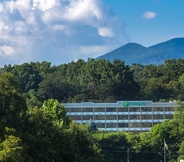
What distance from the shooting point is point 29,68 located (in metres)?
106

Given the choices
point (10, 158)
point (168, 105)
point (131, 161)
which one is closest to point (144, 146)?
point (131, 161)

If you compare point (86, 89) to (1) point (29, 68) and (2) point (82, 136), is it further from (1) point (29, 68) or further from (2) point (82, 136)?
(2) point (82, 136)

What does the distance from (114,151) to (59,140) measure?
36373mm

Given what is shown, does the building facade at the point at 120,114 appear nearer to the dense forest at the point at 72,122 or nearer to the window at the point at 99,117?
the window at the point at 99,117

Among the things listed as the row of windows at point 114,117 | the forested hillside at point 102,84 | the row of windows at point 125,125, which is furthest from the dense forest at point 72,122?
the row of windows at point 125,125

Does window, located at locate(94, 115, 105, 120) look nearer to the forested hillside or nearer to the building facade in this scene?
the building facade

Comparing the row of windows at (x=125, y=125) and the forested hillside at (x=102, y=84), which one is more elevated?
the forested hillside at (x=102, y=84)

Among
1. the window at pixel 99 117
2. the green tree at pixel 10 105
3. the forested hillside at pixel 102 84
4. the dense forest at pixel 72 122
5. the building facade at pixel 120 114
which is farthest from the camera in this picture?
the forested hillside at pixel 102 84

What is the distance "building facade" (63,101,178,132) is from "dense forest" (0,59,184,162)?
5284mm

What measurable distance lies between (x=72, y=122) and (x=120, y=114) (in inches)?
1889

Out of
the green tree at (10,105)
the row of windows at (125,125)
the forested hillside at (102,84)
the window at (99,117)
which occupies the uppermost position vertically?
the forested hillside at (102,84)

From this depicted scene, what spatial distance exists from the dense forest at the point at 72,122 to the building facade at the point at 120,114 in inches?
208

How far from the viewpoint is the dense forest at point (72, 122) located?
1181 inches

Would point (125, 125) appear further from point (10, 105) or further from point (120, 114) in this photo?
point (10, 105)
